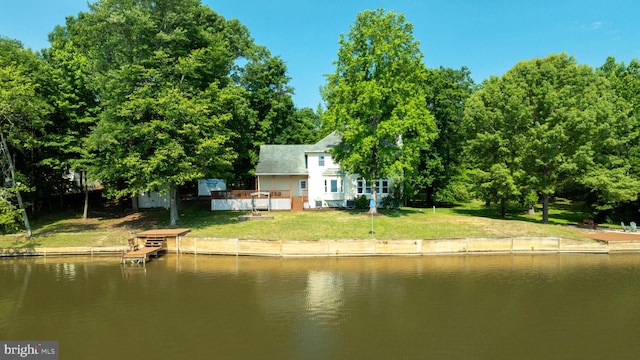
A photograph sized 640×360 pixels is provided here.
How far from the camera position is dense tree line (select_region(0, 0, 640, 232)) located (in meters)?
26.1

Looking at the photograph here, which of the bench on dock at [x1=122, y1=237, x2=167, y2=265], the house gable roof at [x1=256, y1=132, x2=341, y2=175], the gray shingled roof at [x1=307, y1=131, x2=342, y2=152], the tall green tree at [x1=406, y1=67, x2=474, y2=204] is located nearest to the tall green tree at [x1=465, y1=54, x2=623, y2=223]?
the tall green tree at [x1=406, y1=67, x2=474, y2=204]

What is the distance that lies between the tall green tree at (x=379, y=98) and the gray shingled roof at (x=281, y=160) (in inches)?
296

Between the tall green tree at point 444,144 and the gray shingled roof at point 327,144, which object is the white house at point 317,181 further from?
the tall green tree at point 444,144

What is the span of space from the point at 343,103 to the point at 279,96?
17.2 metres

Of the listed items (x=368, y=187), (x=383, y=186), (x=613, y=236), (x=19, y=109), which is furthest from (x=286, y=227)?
(x=613, y=236)

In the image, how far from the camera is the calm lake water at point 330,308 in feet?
37.3

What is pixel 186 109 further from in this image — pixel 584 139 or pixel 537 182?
pixel 584 139

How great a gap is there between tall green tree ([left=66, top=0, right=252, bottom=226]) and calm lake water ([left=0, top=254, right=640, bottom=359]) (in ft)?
24.1

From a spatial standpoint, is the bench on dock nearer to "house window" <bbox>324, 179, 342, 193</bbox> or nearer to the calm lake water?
the calm lake water

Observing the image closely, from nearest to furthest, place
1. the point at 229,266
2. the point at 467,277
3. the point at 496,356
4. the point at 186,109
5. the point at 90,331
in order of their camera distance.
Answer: the point at 496,356
the point at 90,331
the point at 467,277
the point at 229,266
the point at 186,109

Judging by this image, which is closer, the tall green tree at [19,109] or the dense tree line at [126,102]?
the tall green tree at [19,109]

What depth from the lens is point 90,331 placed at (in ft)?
41.3

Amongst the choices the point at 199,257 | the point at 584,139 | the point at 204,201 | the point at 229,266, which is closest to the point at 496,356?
the point at 229,266

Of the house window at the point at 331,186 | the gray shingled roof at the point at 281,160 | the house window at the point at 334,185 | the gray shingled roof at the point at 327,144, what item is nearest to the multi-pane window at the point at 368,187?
the house window at the point at 331,186
